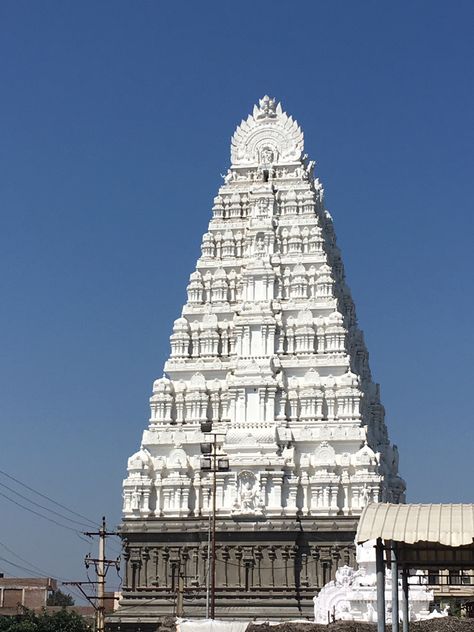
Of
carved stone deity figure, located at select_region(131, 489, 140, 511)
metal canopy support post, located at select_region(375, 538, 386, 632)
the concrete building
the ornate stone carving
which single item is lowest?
metal canopy support post, located at select_region(375, 538, 386, 632)

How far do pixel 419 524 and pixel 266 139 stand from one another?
181 ft

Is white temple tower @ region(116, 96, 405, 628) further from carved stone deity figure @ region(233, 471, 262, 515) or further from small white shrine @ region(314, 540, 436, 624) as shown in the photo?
small white shrine @ region(314, 540, 436, 624)

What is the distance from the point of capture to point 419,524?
27.1 meters

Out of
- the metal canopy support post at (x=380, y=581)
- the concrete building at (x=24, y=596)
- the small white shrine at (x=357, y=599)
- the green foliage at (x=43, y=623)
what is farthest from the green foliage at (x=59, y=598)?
the metal canopy support post at (x=380, y=581)

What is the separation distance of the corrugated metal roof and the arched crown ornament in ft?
174

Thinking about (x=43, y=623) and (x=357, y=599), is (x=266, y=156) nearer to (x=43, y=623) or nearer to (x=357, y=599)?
(x=43, y=623)

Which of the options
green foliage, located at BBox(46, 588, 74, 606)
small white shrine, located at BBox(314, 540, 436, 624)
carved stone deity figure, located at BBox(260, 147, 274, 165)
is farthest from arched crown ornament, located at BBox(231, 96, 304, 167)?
green foliage, located at BBox(46, 588, 74, 606)

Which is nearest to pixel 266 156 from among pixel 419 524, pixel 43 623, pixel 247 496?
Answer: pixel 247 496

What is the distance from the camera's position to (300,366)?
70125mm

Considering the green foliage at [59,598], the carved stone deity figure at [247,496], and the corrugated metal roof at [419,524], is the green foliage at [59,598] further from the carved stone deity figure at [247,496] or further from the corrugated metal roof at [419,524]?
the corrugated metal roof at [419,524]

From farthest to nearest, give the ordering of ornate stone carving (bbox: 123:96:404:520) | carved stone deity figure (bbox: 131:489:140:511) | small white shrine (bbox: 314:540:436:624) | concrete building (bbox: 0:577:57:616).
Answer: concrete building (bbox: 0:577:57:616) → carved stone deity figure (bbox: 131:489:140:511) → ornate stone carving (bbox: 123:96:404:520) → small white shrine (bbox: 314:540:436:624)

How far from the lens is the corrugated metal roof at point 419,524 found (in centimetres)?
2659

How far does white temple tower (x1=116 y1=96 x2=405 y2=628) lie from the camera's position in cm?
6462

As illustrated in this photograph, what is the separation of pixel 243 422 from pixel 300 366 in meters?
5.62
